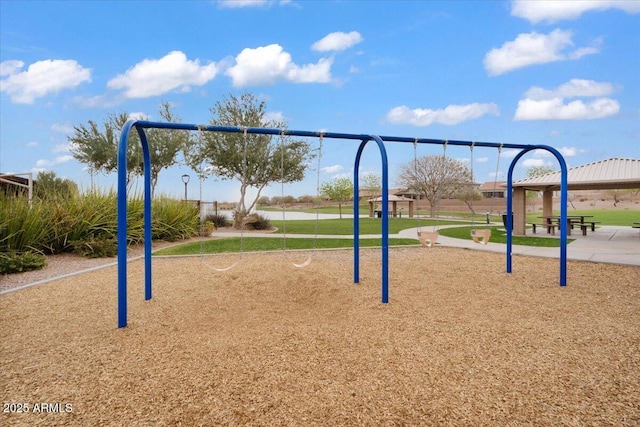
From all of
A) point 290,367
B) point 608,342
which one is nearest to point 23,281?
point 290,367

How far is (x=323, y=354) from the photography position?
345 cm

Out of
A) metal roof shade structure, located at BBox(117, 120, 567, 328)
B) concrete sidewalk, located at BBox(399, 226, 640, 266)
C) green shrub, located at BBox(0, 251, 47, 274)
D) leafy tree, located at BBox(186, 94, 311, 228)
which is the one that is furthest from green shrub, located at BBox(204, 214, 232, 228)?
metal roof shade structure, located at BBox(117, 120, 567, 328)

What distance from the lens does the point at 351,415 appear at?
8.19 ft

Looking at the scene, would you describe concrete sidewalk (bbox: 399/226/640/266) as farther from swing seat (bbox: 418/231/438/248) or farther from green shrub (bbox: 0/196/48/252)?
green shrub (bbox: 0/196/48/252)

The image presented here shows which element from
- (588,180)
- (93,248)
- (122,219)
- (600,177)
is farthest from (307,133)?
(600,177)

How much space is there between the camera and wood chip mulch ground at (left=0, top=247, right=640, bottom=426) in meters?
2.59

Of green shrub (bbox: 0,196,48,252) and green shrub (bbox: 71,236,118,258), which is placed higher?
green shrub (bbox: 0,196,48,252)

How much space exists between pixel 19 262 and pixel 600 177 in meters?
17.6

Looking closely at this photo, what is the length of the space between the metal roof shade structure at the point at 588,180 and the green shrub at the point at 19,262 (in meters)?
15.8

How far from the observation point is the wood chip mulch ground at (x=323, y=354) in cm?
259

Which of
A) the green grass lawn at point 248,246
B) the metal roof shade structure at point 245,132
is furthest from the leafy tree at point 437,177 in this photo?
the metal roof shade structure at point 245,132

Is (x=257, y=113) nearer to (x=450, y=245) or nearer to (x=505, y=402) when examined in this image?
(x=450, y=245)

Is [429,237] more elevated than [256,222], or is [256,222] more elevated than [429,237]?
[429,237]

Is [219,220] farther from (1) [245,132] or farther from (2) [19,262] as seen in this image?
(1) [245,132]
